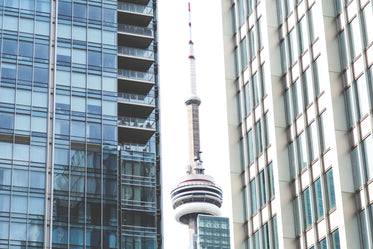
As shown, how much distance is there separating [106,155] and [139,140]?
8193 millimetres

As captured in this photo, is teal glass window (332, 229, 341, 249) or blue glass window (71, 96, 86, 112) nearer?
teal glass window (332, 229, 341, 249)

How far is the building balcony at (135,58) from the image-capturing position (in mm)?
96312

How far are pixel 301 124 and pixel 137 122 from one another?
47.5 meters

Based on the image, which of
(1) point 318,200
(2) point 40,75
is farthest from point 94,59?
(1) point 318,200

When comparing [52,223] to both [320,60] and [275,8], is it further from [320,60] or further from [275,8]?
[320,60]

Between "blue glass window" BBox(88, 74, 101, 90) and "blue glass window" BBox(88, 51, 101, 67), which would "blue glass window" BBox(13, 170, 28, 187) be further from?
"blue glass window" BBox(88, 51, 101, 67)

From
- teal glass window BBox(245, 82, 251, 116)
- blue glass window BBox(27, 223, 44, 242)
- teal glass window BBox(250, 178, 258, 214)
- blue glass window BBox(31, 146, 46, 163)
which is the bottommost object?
teal glass window BBox(250, 178, 258, 214)

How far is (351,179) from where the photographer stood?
41.9 metres

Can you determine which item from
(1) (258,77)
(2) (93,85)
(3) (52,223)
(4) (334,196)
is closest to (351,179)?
(4) (334,196)

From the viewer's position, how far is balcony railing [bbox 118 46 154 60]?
9688 cm

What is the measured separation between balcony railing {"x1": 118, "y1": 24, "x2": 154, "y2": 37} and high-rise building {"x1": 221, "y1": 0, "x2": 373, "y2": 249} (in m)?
40.6

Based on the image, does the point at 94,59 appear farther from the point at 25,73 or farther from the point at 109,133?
the point at 109,133

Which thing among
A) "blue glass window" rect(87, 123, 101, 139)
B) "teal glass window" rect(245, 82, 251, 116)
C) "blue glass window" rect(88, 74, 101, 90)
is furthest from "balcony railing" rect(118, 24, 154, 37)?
"teal glass window" rect(245, 82, 251, 116)

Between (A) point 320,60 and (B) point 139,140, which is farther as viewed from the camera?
(B) point 139,140
